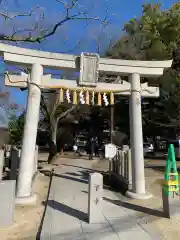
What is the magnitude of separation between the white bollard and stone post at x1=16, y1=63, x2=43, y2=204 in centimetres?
248

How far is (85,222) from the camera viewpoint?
5.57 metres

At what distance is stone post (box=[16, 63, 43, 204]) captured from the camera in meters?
7.38

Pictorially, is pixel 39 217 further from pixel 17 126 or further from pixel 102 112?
pixel 17 126

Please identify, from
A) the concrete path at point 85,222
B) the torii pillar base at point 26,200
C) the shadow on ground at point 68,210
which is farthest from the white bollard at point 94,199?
the torii pillar base at point 26,200

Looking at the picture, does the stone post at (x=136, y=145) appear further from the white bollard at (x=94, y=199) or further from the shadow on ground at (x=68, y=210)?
the white bollard at (x=94, y=199)

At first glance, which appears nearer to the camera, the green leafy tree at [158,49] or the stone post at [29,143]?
the stone post at [29,143]

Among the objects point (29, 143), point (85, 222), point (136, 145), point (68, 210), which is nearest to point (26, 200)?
point (68, 210)

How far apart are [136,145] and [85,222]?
11.5 feet

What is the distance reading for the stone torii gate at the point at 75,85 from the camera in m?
7.59

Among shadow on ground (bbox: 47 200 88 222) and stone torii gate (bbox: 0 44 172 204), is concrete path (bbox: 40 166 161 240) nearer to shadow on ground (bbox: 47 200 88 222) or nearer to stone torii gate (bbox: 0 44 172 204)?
shadow on ground (bbox: 47 200 88 222)

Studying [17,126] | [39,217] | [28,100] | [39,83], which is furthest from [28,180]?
[17,126]

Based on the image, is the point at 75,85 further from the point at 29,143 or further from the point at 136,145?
the point at 136,145

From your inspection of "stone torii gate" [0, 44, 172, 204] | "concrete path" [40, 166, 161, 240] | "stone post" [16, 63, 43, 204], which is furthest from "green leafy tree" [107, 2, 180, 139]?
"concrete path" [40, 166, 161, 240]

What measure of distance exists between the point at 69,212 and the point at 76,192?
231 centimetres
